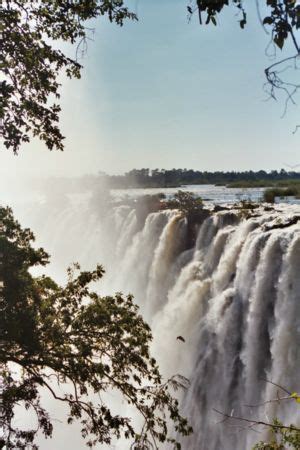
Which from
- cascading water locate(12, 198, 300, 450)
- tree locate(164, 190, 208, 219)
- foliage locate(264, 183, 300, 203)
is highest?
foliage locate(264, 183, 300, 203)

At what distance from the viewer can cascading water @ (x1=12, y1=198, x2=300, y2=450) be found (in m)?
12.0

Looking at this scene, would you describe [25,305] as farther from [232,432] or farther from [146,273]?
[146,273]

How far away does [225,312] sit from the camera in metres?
14.8

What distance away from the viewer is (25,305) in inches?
263

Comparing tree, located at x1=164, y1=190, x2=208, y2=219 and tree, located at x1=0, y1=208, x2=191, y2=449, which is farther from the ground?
tree, located at x1=164, y1=190, x2=208, y2=219

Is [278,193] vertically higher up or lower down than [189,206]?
higher up

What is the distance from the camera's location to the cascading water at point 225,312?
12016mm

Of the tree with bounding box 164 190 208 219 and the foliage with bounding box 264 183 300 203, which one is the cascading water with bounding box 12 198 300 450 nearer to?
the tree with bounding box 164 190 208 219

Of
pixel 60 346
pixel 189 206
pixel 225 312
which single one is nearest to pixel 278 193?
pixel 189 206

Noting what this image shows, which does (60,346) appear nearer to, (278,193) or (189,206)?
(189,206)

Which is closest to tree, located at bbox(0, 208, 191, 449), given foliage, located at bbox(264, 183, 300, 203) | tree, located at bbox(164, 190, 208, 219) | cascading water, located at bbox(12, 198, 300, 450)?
cascading water, located at bbox(12, 198, 300, 450)

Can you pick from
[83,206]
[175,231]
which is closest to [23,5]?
[175,231]

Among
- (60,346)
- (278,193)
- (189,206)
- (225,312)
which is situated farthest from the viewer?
(278,193)

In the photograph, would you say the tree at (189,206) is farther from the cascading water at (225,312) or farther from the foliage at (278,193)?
the foliage at (278,193)
